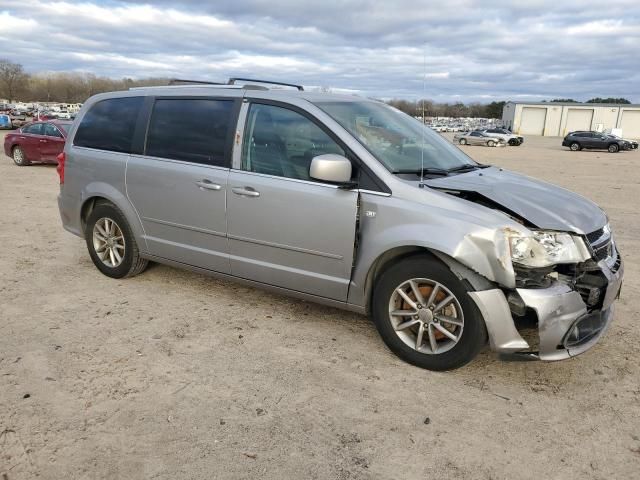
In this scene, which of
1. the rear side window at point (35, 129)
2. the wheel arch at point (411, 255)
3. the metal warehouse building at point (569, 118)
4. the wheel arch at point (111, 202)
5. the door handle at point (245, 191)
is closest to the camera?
the wheel arch at point (411, 255)

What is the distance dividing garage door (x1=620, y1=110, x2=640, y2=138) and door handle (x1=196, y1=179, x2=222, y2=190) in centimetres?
8178

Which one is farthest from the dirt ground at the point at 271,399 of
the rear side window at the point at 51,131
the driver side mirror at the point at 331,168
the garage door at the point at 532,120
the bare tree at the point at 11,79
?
the bare tree at the point at 11,79

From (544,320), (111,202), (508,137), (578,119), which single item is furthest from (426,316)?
(578,119)

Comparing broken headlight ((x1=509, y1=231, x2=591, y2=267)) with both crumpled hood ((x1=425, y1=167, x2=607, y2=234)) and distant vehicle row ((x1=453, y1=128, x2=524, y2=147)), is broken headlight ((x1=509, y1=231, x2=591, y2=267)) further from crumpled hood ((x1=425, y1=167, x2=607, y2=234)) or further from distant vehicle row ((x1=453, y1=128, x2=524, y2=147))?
distant vehicle row ((x1=453, y1=128, x2=524, y2=147))

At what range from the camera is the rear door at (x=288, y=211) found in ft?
12.6

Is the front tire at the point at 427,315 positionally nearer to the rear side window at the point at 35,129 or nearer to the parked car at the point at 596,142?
the rear side window at the point at 35,129

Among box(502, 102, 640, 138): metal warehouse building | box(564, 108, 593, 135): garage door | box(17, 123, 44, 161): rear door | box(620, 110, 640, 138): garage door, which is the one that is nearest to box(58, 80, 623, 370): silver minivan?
box(17, 123, 44, 161): rear door

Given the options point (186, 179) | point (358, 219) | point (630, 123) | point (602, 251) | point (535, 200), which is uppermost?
point (630, 123)

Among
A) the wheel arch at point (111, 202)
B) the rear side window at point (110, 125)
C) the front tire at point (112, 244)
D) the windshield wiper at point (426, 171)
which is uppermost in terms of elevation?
the rear side window at point (110, 125)

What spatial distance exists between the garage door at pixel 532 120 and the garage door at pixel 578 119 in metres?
3.38

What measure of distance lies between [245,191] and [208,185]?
40 centimetres

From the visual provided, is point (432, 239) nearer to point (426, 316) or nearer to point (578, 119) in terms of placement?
point (426, 316)

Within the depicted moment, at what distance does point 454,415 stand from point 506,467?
19.2 inches

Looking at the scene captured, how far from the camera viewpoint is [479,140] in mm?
45156
